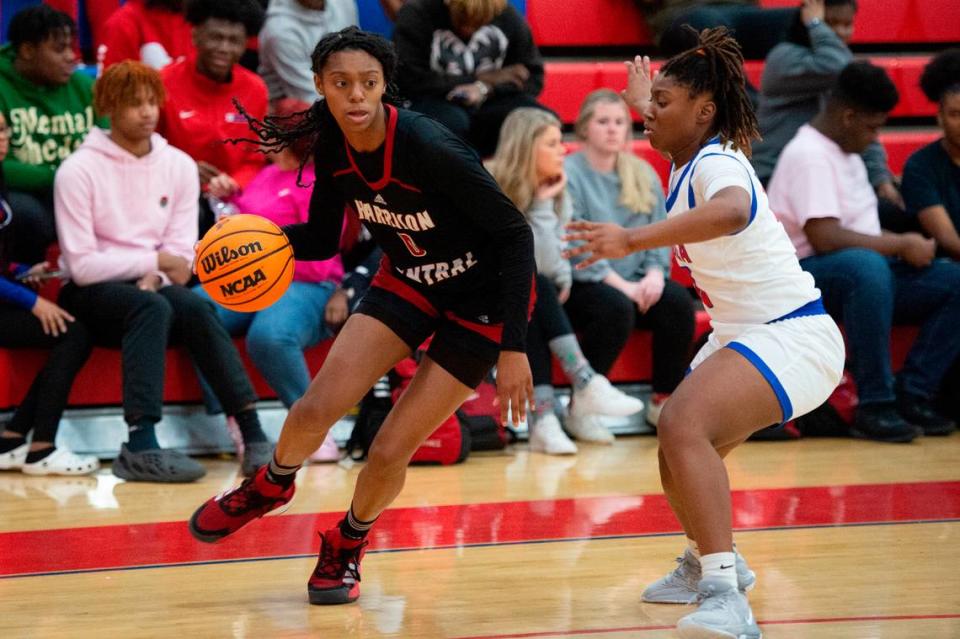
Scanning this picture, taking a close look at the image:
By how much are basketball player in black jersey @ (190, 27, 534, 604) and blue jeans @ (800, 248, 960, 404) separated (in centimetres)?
302

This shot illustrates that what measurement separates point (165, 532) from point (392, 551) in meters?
0.85

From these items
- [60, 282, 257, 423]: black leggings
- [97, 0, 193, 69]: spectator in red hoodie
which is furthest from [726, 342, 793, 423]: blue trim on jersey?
[97, 0, 193, 69]: spectator in red hoodie

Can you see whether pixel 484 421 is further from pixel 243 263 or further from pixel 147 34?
pixel 147 34

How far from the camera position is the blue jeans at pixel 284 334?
5.70 m

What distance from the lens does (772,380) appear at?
10.8 ft

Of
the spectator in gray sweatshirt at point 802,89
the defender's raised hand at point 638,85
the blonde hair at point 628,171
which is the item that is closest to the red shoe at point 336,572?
the defender's raised hand at point 638,85

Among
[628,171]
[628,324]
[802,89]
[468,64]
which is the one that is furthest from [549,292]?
[802,89]

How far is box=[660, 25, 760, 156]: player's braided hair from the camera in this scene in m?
3.48

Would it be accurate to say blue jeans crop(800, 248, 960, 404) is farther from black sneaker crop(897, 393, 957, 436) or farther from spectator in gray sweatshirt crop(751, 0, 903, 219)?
spectator in gray sweatshirt crop(751, 0, 903, 219)

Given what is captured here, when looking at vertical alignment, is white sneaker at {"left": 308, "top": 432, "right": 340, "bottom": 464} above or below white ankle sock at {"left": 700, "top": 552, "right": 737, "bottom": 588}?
below

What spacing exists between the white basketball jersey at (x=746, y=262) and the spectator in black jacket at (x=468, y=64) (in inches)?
129

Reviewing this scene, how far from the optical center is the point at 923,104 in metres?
8.41

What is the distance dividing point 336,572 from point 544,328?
8.72 ft

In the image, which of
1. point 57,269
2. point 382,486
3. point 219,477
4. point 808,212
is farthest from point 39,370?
point 808,212
